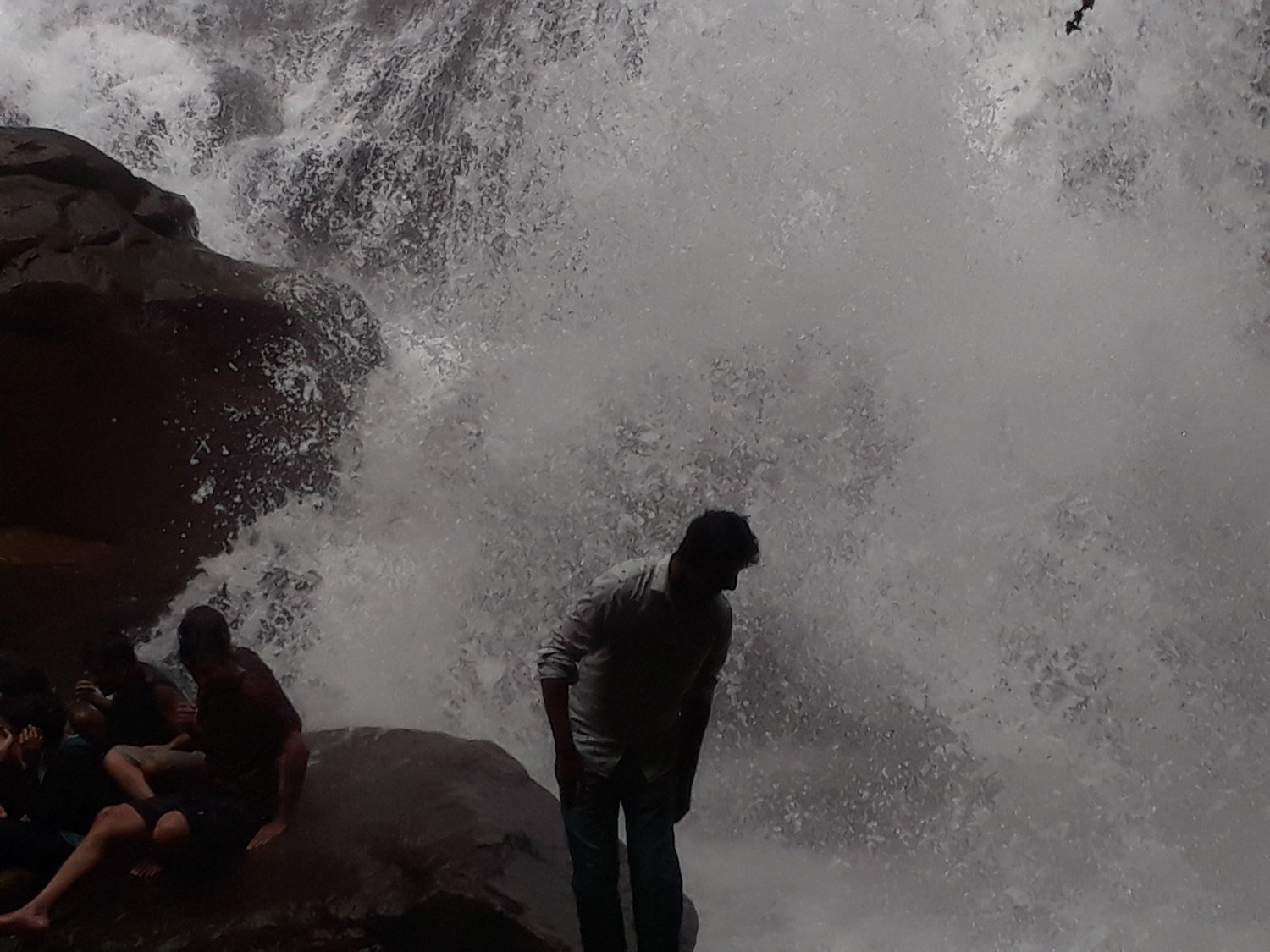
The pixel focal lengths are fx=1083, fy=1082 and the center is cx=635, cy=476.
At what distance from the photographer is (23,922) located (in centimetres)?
248

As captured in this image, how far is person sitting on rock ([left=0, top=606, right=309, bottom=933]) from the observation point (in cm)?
250

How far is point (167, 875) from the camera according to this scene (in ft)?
8.72

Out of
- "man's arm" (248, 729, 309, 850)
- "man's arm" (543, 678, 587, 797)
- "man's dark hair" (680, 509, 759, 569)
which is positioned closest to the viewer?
"man's dark hair" (680, 509, 759, 569)

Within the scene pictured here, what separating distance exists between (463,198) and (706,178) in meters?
1.90

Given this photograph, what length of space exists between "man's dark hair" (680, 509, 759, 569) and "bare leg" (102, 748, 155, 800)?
1623 millimetres

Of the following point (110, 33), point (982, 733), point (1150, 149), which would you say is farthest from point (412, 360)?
point (110, 33)

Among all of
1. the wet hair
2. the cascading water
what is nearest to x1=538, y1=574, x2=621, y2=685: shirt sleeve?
the wet hair

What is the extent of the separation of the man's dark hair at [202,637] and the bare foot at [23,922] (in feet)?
2.21

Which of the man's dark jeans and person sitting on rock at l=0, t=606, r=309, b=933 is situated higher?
person sitting on rock at l=0, t=606, r=309, b=933

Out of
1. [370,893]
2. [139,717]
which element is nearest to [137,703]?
[139,717]

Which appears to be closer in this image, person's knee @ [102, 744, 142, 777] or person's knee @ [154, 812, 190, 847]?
person's knee @ [154, 812, 190, 847]

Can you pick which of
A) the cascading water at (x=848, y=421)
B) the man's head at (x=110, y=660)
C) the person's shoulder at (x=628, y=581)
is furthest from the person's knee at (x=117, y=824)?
the cascading water at (x=848, y=421)

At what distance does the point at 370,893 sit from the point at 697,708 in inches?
41.2

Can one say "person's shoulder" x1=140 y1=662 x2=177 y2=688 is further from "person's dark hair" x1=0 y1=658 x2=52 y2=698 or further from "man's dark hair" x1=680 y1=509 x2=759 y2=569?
"man's dark hair" x1=680 y1=509 x2=759 y2=569
